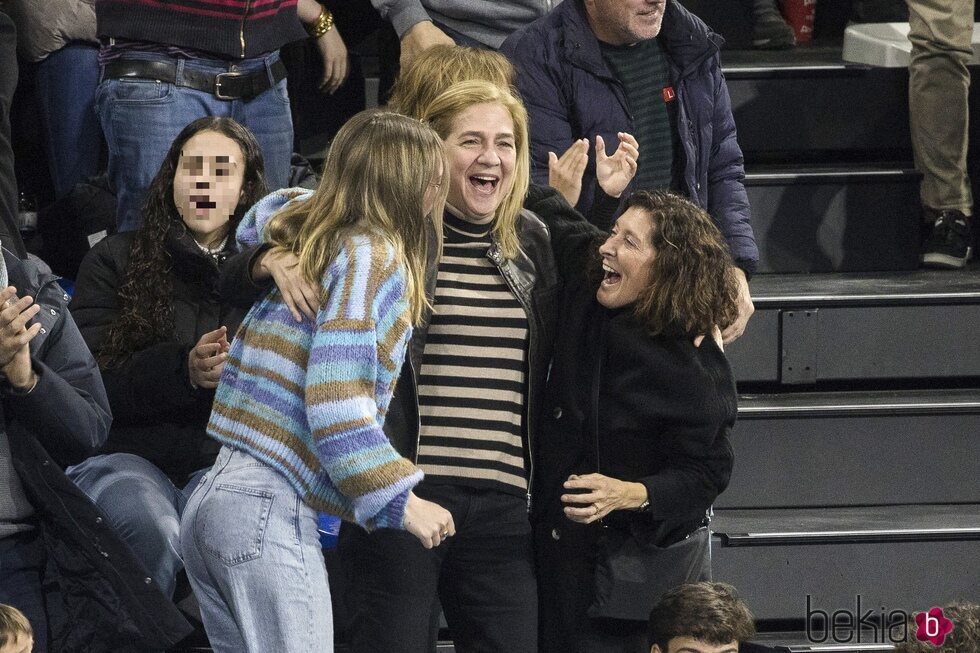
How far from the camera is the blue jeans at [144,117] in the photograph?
3.71 metres

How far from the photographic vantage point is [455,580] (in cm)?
284


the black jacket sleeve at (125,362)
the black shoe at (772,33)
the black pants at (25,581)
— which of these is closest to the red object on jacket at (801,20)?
the black shoe at (772,33)

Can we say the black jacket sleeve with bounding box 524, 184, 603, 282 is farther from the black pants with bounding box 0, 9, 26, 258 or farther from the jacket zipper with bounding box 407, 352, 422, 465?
the black pants with bounding box 0, 9, 26, 258

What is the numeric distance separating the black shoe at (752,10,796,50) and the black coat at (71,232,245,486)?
2595mm

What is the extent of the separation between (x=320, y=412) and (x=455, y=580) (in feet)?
1.87

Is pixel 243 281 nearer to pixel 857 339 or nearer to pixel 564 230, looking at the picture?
pixel 564 230

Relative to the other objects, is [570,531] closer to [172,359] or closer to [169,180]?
[172,359]

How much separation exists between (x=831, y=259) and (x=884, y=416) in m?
0.71

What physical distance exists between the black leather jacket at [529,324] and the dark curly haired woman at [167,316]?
2.15 ft

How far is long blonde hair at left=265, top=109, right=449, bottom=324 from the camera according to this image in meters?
2.55

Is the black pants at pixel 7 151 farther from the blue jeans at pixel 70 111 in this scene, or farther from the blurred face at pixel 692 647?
the blurred face at pixel 692 647

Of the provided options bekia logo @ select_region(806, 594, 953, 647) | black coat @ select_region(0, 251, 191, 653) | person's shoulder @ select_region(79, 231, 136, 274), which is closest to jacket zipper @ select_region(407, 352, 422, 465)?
black coat @ select_region(0, 251, 191, 653)

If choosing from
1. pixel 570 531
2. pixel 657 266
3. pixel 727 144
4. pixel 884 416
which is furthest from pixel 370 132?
pixel 884 416

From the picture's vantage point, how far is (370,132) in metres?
2.59
